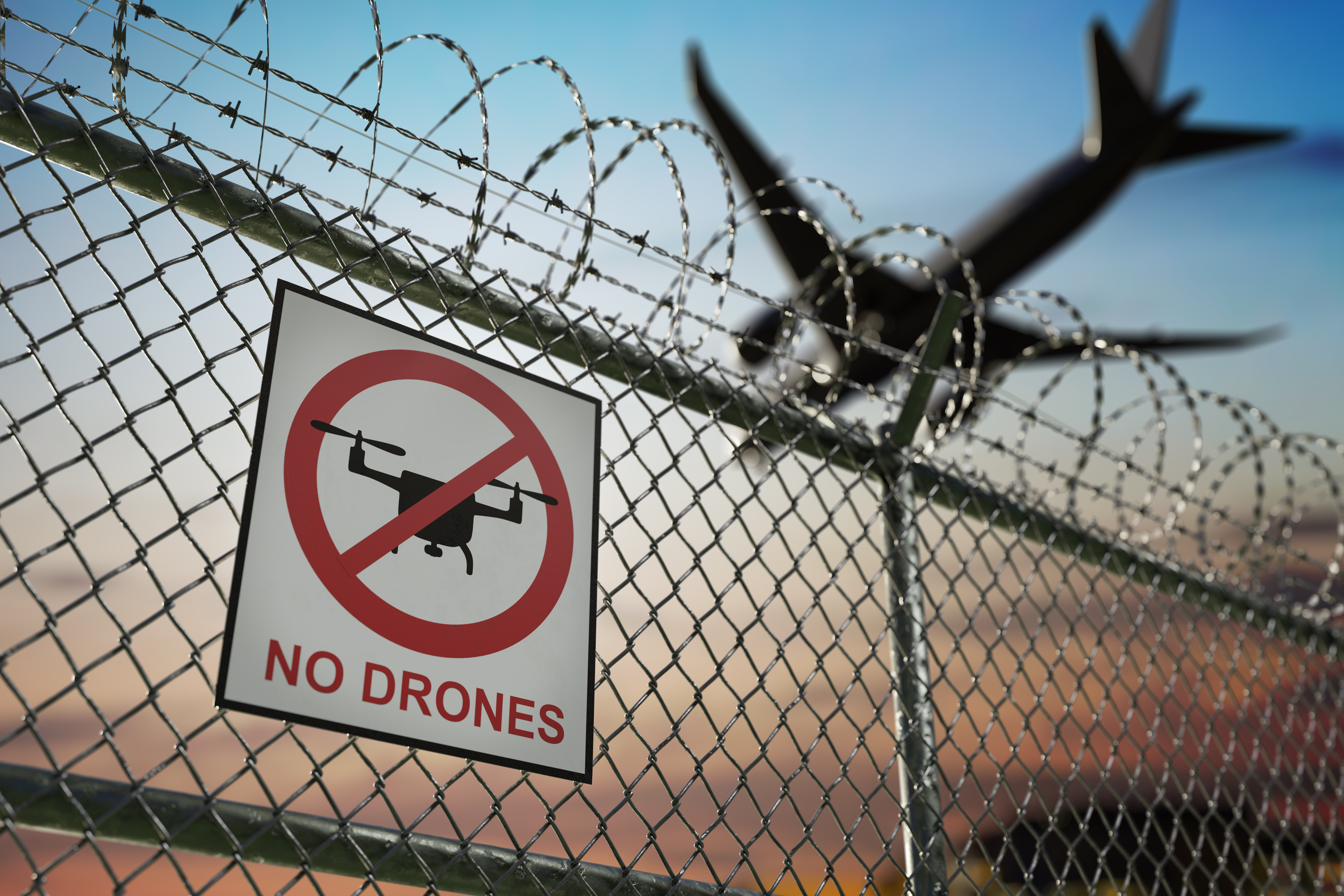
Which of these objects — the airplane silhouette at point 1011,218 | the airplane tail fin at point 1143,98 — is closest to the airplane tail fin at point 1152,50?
the airplane tail fin at point 1143,98

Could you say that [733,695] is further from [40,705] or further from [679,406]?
[40,705]

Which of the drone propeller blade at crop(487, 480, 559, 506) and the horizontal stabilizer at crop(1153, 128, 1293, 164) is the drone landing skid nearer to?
the drone propeller blade at crop(487, 480, 559, 506)

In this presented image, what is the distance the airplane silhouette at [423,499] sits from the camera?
1.60 m

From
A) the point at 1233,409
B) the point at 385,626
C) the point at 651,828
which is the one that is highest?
the point at 1233,409

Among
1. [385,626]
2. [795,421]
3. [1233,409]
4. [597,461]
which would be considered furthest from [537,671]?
[1233,409]

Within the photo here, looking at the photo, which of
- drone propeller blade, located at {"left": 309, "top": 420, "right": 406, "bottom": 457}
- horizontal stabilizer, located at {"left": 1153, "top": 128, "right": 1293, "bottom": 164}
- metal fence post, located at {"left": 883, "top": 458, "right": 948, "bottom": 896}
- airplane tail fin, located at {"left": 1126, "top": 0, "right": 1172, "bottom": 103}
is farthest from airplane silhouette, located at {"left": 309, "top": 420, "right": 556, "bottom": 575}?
horizontal stabilizer, located at {"left": 1153, "top": 128, "right": 1293, "bottom": 164}

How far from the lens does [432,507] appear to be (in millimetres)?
1634

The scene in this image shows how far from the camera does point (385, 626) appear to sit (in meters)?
1.54

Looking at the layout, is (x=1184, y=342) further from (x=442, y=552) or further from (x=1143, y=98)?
(x=442, y=552)

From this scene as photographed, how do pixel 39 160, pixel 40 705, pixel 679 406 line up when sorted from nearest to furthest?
pixel 40 705
pixel 39 160
pixel 679 406

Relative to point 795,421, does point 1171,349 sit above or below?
above

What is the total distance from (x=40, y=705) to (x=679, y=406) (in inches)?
49.4

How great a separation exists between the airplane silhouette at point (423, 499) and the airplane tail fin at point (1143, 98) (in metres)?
17.7

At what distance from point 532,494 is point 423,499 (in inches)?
8.6
